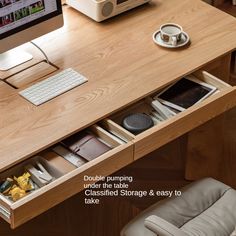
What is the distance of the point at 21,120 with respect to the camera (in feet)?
6.93

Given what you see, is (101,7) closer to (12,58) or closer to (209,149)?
(12,58)

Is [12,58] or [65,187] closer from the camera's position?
[65,187]

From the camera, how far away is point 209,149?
2691 mm

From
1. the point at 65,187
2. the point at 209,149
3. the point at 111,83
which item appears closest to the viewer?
the point at 65,187

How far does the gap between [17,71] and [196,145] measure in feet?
2.50

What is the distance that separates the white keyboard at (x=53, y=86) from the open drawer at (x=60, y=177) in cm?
17

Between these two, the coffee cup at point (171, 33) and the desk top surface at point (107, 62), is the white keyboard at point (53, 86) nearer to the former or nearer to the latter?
the desk top surface at point (107, 62)

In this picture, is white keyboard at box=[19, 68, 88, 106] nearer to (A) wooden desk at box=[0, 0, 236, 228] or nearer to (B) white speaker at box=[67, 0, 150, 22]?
(A) wooden desk at box=[0, 0, 236, 228]

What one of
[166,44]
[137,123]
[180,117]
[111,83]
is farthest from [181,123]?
[166,44]

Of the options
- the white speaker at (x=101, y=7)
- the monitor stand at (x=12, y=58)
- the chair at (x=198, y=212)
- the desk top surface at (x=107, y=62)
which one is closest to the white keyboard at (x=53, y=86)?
the desk top surface at (x=107, y=62)

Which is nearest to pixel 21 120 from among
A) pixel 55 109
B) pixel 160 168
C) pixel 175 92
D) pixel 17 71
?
pixel 55 109

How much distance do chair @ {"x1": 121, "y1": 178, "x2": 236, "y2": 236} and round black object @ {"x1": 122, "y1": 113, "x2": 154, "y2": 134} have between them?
0.76ft

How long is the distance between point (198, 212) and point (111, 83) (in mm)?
489

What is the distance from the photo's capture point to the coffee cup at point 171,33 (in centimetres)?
240
